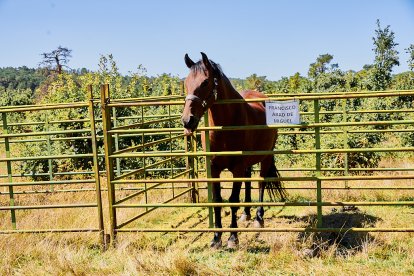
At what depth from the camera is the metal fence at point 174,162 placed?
4461 mm

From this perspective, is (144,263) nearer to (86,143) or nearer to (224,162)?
(224,162)

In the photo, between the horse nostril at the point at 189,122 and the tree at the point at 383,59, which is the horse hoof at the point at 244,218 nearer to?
the horse nostril at the point at 189,122

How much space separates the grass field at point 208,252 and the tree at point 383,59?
14.2 metres

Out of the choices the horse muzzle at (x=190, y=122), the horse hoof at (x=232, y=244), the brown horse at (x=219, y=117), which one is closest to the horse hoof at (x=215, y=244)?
the brown horse at (x=219, y=117)

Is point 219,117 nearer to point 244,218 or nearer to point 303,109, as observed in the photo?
point 244,218

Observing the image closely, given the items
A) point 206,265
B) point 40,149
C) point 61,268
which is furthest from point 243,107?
point 40,149

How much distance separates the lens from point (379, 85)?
19.1 metres

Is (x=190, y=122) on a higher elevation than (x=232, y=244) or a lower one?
higher

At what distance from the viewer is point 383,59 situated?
2022cm

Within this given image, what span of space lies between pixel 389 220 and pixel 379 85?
14.6 m

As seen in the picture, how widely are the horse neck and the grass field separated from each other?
5.01 ft

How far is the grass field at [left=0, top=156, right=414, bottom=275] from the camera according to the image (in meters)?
4.01

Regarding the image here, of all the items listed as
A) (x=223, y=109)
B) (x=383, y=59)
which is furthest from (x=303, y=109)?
(x=223, y=109)

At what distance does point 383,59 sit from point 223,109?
703 inches
